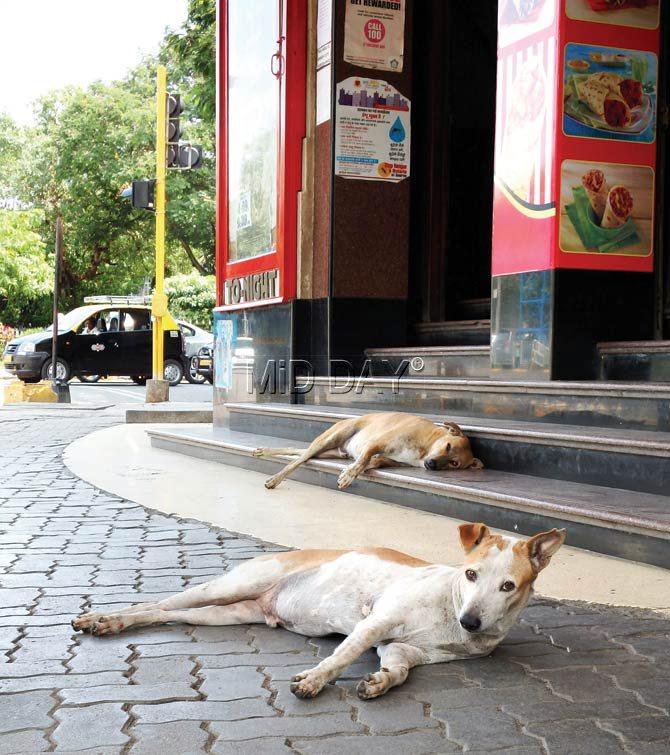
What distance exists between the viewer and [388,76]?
8.95 meters

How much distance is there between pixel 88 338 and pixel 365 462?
59.5 feet

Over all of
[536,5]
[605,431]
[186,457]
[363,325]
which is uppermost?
[536,5]

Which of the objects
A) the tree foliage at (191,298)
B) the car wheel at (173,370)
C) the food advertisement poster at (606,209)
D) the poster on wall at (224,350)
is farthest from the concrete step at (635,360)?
the tree foliage at (191,298)

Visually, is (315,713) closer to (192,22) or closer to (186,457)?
(186,457)

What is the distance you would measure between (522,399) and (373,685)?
376 centimetres

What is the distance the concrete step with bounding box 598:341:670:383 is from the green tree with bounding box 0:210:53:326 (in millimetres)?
36496

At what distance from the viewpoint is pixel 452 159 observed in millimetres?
9680

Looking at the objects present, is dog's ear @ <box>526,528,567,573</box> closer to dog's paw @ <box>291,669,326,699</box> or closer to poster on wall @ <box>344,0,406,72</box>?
dog's paw @ <box>291,669,326,699</box>

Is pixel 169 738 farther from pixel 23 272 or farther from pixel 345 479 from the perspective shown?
pixel 23 272

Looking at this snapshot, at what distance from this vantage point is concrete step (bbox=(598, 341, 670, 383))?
5.93 metres

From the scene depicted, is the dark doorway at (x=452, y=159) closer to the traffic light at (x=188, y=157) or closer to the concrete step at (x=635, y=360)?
the concrete step at (x=635, y=360)

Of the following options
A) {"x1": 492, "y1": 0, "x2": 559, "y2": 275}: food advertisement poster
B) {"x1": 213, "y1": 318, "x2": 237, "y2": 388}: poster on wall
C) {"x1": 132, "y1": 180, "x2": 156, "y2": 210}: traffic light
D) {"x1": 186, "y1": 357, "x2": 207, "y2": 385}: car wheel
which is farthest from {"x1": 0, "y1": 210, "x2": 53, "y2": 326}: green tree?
{"x1": 492, "y1": 0, "x2": 559, "y2": 275}: food advertisement poster

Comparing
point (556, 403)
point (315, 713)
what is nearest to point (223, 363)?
point (556, 403)

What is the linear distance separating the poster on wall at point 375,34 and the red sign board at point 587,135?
252cm
